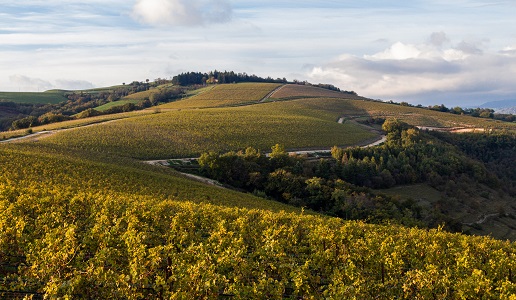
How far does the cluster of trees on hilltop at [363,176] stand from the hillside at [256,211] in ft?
1.28

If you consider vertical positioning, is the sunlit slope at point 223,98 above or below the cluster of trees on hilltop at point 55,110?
above

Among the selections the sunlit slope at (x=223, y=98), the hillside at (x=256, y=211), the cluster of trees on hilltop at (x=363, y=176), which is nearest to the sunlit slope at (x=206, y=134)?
the hillside at (x=256, y=211)

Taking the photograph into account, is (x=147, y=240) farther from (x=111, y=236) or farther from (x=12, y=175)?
(x=12, y=175)

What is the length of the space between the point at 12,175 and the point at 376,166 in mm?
67734

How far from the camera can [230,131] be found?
319 feet

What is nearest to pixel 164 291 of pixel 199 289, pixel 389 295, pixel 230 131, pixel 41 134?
pixel 199 289

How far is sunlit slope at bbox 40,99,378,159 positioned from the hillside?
575 millimetres

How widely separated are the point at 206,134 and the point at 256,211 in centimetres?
6326

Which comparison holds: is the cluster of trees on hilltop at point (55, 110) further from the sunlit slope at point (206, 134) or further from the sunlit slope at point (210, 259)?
the sunlit slope at point (210, 259)

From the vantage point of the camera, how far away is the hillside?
1438cm

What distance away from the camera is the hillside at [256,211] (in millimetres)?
14383

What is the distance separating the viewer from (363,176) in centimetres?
7656

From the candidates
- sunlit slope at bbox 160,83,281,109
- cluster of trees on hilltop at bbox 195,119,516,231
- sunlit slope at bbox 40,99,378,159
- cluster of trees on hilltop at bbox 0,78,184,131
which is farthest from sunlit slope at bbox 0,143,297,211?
sunlit slope at bbox 160,83,281,109

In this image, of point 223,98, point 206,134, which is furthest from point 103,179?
point 223,98
